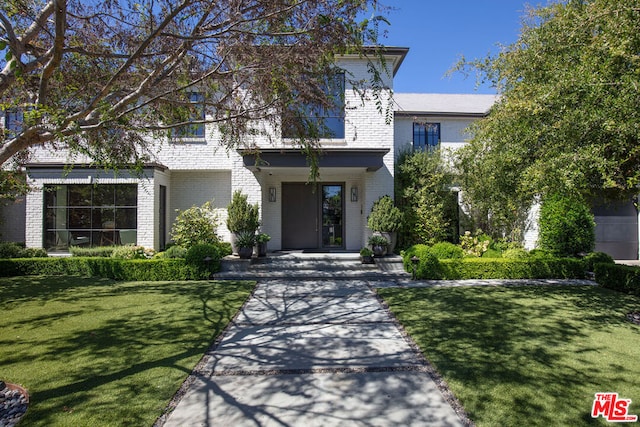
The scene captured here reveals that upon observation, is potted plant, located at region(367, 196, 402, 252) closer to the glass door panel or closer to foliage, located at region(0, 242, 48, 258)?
the glass door panel

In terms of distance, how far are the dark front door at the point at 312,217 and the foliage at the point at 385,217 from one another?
224 centimetres

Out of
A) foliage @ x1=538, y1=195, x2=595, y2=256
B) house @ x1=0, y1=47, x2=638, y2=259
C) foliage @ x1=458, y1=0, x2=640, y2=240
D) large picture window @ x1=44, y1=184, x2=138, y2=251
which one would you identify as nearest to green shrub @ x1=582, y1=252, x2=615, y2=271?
foliage @ x1=538, y1=195, x2=595, y2=256

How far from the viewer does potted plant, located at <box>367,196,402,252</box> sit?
483 inches

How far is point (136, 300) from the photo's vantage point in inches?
324

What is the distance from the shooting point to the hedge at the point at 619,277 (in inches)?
345

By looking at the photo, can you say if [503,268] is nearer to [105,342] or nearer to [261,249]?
[261,249]

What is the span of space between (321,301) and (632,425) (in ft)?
18.6

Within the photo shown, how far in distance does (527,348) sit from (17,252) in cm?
1473

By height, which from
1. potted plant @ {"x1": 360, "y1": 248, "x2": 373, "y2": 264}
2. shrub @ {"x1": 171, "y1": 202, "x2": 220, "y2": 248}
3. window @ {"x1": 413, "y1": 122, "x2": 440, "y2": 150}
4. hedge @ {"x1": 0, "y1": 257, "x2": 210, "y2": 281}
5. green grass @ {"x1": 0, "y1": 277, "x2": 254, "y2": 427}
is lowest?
green grass @ {"x1": 0, "y1": 277, "x2": 254, "y2": 427}

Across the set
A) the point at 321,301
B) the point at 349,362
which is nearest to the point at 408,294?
the point at 321,301

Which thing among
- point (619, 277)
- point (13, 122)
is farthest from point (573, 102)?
point (13, 122)

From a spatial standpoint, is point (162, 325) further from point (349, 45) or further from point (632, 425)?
point (632, 425)

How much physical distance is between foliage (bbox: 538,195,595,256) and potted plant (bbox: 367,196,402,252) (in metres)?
4.92

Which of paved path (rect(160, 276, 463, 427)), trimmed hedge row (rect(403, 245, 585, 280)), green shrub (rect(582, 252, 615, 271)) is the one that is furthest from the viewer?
green shrub (rect(582, 252, 615, 271))
